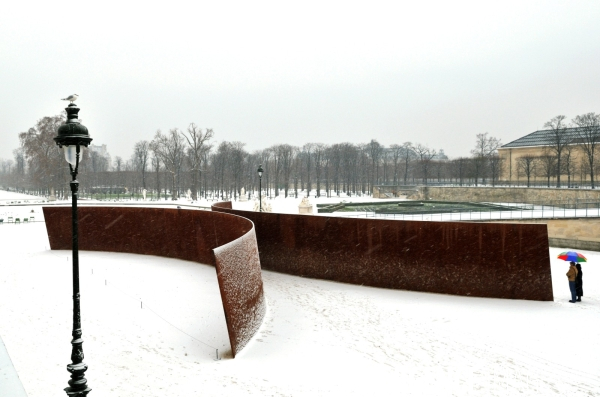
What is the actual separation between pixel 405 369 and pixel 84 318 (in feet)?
23.2

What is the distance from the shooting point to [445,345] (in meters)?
9.26

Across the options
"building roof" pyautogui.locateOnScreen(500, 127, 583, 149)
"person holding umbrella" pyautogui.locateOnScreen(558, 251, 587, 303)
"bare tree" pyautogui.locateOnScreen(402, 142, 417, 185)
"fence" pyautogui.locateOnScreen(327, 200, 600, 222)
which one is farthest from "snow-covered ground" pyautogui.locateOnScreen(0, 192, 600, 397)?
"bare tree" pyautogui.locateOnScreen(402, 142, 417, 185)

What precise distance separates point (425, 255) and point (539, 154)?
70.2 m

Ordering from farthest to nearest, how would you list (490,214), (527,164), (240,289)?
(527,164) < (490,214) < (240,289)

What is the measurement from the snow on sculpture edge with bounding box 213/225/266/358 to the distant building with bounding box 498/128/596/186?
68.6 metres

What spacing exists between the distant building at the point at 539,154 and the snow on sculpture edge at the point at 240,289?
6865 cm

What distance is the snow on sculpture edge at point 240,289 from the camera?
27.0 feet

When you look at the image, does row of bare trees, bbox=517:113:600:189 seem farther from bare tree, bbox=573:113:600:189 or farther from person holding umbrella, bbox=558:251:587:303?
person holding umbrella, bbox=558:251:587:303

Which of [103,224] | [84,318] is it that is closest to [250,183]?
[103,224]

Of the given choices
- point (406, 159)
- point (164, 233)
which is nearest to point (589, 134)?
point (406, 159)

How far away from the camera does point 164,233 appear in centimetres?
2014

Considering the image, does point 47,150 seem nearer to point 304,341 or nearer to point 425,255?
point 425,255

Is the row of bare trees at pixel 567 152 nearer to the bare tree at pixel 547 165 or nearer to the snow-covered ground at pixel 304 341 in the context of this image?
the bare tree at pixel 547 165

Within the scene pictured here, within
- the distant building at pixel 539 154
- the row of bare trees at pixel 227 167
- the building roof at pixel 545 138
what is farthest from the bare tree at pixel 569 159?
Answer: the row of bare trees at pixel 227 167
